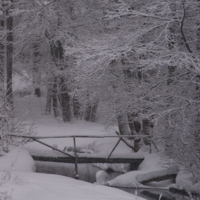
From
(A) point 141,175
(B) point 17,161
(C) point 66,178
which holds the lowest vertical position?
(A) point 141,175

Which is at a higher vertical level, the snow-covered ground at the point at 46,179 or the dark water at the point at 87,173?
the snow-covered ground at the point at 46,179

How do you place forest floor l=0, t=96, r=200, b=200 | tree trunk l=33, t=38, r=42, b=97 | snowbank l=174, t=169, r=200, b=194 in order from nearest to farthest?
forest floor l=0, t=96, r=200, b=200, snowbank l=174, t=169, r=200, b=194, tree trunk l=33, t=38, r=42, b=97

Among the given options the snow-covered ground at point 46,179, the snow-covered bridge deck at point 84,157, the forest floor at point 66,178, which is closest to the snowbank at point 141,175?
the forest floor at point 66,178

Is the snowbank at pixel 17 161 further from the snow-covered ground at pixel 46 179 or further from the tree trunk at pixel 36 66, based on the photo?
the tree trunk at pixel 36 66

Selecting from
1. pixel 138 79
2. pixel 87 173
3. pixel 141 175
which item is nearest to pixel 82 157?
pixel 87 173

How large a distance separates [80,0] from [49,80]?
7614 mm

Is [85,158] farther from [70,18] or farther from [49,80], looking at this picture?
[49,80]

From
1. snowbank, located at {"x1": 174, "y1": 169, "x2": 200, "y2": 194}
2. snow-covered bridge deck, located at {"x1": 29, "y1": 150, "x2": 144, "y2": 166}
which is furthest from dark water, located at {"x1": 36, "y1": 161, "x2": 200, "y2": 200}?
snow-covered bridge deck, located at {"x1": 29, "y1": 150, "x2": 144, "y2": 166}

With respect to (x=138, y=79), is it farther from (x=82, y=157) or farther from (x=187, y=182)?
(x=187, y=182)

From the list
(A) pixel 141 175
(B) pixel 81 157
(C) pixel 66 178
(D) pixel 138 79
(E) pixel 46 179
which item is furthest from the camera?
(D) pixel 138 79

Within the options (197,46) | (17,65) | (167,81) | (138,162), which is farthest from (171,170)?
(17,65)

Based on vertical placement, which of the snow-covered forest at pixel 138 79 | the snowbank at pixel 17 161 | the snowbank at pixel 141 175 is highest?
the snow-covered forest at pixel 138 79

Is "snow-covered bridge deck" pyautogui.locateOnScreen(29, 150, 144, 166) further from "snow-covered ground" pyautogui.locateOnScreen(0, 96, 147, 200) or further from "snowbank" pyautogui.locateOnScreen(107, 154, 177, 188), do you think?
"snowbank" pyautogui.locateOnScreen(107, 154, 177, 188)

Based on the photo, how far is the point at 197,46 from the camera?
10.7m
